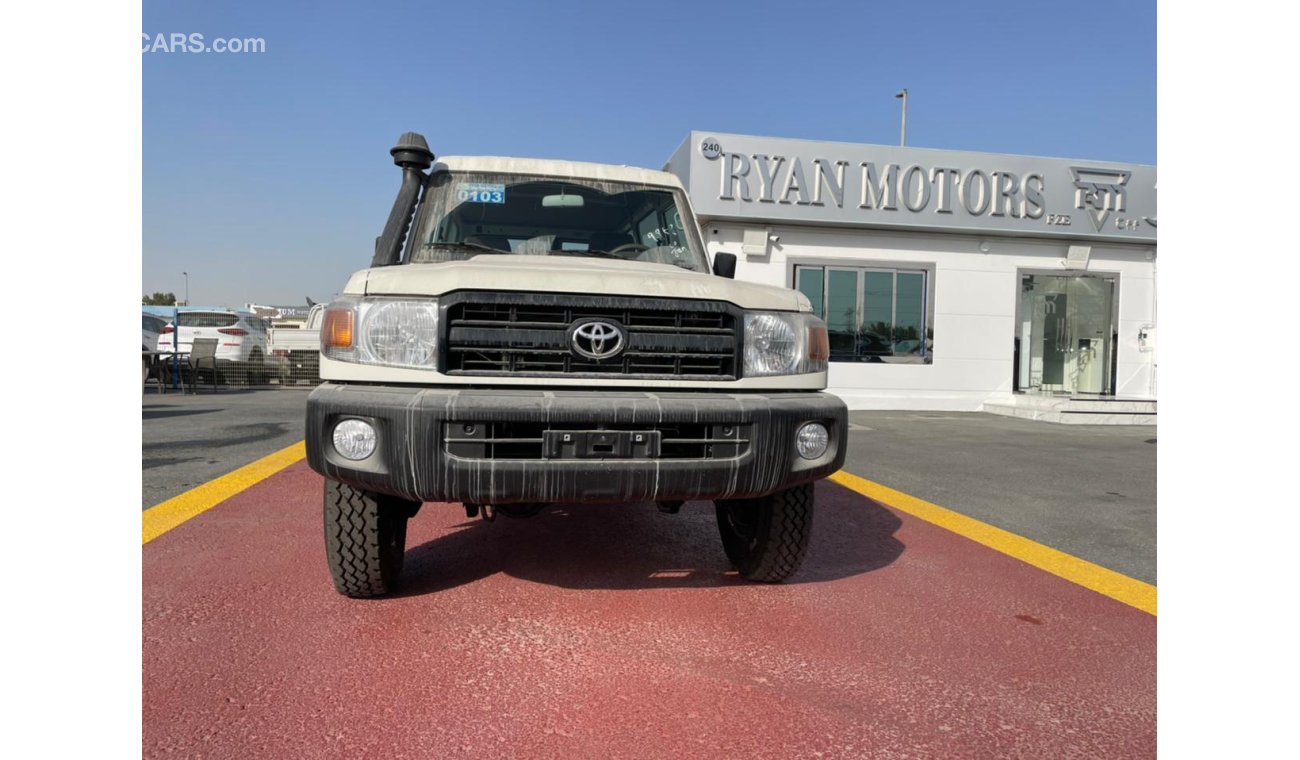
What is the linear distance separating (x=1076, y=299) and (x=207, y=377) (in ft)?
58.1

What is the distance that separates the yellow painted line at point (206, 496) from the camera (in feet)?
13.4

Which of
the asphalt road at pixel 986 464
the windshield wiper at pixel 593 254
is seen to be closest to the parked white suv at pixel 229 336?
the asphalt road at pixel 986 464

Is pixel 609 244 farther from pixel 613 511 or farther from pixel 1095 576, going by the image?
pixel 1095 576

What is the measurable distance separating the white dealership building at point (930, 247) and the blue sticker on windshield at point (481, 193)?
854 centimetres

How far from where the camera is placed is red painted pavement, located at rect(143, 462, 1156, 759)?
2023 millimetres

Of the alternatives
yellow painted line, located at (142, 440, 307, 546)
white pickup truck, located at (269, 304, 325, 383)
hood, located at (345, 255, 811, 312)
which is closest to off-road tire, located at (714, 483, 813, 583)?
hood, located at (345, 255, 811, 312)

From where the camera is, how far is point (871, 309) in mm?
12891

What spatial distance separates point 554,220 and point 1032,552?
3038mm

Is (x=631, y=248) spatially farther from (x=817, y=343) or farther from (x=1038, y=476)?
(x=1038, y=476)

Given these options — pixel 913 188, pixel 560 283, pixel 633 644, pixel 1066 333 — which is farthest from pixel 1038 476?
pixel 1066 333

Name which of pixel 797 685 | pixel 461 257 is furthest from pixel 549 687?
pixel 461 257

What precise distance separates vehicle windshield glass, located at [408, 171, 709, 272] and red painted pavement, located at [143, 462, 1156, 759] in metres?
1.47

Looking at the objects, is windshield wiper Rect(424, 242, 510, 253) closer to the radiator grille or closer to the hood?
the hood

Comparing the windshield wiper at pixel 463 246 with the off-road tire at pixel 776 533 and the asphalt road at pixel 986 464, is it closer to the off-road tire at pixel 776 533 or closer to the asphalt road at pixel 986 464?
the off-road tire at pixel 776 533
